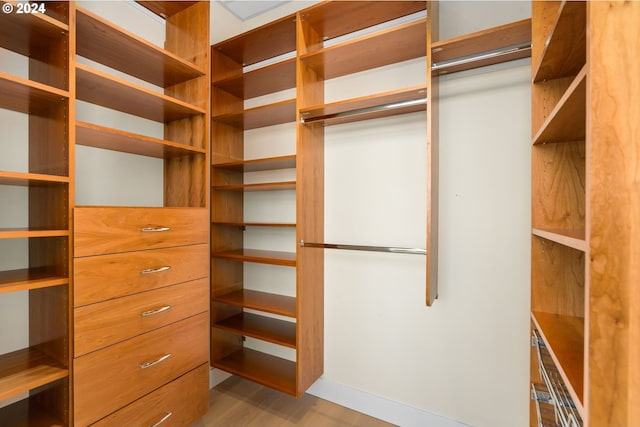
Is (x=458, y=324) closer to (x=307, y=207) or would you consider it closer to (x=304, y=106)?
(x=307, y=207)

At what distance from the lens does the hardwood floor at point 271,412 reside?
6.09 ft

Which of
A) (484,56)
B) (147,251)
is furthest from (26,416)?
(484,56)

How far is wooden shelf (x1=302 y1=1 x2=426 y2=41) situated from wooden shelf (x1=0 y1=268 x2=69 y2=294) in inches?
74.0

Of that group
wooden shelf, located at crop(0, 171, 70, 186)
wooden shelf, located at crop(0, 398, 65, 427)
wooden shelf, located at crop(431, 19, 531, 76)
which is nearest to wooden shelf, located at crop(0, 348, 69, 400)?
wooden shelf, located at crop(0, 398, 65, 427)

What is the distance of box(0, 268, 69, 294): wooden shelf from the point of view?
3.52 ft

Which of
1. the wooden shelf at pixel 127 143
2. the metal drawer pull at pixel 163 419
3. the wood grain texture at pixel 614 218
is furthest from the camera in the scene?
the metal drawer pull at pixel 163 419

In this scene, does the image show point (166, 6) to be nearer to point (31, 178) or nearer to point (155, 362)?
point (31, 178)

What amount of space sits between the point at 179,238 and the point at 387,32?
160 cm

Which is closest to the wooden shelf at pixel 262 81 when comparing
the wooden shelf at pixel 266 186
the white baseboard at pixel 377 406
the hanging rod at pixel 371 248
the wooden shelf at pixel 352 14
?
the wooden shelf at pixel 352 14

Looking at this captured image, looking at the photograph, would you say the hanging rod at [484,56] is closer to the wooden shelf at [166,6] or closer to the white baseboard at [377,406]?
the wooden shelf at [166,6]

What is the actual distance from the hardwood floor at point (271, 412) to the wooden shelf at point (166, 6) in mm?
2702

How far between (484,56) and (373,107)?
0.59 m

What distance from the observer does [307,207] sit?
1.88 metres

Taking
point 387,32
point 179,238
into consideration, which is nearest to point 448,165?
point 387,32
